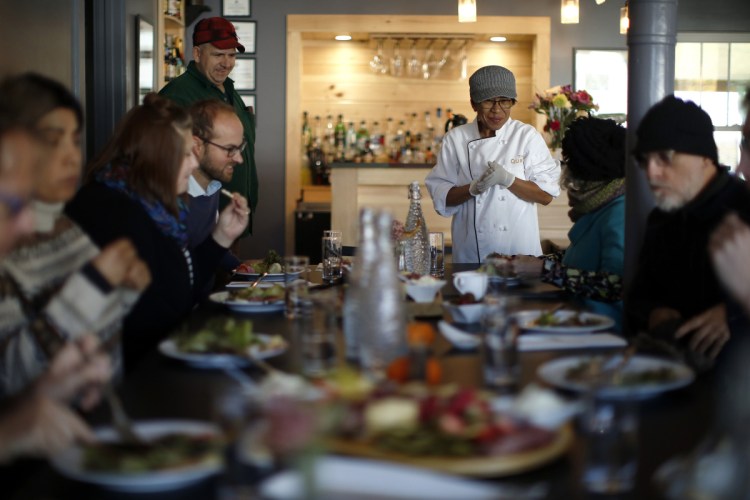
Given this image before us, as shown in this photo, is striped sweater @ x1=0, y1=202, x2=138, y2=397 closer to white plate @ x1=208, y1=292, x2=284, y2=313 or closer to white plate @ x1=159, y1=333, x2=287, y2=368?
white plate @ x1=159, y1=333, x2=287, y2=368

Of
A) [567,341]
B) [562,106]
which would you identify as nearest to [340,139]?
[562,106]

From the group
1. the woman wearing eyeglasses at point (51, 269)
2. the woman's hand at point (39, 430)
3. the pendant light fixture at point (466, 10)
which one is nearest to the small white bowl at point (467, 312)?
the woman wearing eyeglasses at point (51, 269)

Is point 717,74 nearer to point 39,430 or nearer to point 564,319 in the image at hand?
point 564,319

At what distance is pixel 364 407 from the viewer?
3.99ft

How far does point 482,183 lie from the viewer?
4051mm

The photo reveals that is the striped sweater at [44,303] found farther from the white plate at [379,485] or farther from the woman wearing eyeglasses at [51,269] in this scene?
the white plate at [379,485]

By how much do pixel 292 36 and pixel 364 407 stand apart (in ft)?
21.0

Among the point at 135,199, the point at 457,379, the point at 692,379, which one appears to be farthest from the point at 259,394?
the point at 135,199

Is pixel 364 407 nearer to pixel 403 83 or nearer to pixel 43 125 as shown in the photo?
pixel 43 125

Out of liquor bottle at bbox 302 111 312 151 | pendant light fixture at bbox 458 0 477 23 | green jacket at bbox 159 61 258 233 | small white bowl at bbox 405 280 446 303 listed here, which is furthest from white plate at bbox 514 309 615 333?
liquor bottle at bbox 302 111 312 151

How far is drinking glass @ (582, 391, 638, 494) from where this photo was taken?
3.70 feet

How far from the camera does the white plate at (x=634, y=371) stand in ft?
5.00

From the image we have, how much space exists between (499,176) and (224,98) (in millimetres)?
1516

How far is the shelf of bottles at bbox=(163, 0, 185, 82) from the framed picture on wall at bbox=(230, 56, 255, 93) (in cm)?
56
